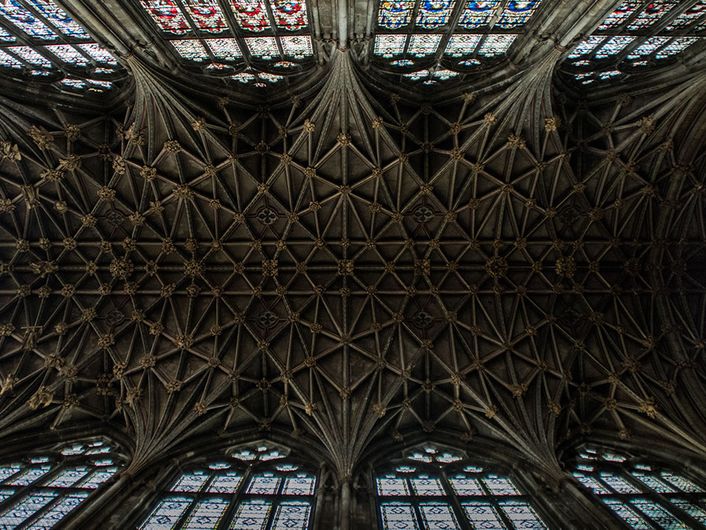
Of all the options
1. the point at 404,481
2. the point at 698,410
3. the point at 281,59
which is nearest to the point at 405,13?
the point at 281,59

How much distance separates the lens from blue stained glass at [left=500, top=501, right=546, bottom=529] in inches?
465

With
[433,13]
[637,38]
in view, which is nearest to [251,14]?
[433,13]

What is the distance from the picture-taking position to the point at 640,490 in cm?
1323

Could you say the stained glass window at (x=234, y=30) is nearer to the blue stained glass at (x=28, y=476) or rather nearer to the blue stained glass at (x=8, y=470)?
the blue stained glass at (x=28, y=476)

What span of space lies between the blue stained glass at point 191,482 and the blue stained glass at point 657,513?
452 inches

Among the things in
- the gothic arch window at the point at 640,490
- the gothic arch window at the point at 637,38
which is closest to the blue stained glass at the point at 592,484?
the gothic arch window at the point at 640,490

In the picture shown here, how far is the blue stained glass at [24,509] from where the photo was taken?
437 inches

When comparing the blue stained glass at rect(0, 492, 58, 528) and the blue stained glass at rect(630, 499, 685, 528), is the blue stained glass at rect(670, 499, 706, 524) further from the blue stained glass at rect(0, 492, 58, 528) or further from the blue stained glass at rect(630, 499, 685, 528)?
the blue stained glass at rect(0, 492, 58, 528)

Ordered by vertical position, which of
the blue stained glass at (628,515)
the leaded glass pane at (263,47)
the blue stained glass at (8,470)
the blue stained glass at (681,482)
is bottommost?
the blue stained glass at (628,515)

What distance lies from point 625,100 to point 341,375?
1290 cm

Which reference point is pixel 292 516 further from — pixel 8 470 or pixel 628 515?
pixel 8 470

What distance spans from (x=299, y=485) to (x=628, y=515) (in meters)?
8.43

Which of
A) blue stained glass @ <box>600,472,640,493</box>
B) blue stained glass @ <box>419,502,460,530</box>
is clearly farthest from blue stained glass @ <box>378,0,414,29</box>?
blue stained glass @ <box>600,472,640,493</box>

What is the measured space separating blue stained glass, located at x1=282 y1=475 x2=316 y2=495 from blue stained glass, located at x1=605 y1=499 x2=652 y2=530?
7761mm
